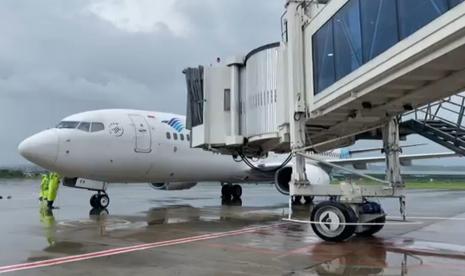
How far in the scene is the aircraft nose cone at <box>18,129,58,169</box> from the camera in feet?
47.6

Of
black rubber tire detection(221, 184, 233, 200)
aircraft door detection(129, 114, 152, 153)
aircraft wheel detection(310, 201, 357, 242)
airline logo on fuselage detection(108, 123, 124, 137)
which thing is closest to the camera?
aircraft wheel detection(310, 201, 357, 242)

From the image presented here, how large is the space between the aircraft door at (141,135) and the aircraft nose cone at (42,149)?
8.68 feet

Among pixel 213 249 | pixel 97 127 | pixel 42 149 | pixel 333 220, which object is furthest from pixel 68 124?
pixel 333 220

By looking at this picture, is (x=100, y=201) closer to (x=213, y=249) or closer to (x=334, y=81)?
(x=213, y=249)

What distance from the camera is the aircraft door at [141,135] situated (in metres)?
16.2

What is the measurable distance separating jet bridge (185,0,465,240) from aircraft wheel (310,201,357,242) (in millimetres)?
359

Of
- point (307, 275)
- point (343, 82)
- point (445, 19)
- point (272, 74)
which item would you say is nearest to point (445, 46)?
point (445, 19)

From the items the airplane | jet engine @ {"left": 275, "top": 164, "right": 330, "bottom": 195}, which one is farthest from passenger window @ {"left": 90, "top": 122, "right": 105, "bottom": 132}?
jet engine @ {"left": 275, "top": 164, "right": 330, "bottom": 195}

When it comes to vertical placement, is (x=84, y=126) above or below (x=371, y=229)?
above

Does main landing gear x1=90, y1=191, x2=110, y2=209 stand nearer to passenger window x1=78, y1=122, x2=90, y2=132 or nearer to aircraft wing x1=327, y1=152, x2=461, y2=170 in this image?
passenger window x1=78, y1=122, x2=90, y2=132

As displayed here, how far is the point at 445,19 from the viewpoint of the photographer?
5152mm

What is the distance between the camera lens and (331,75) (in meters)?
8.43

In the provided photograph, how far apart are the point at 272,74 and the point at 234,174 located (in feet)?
34.2

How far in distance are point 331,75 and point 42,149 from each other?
977 centimetres
